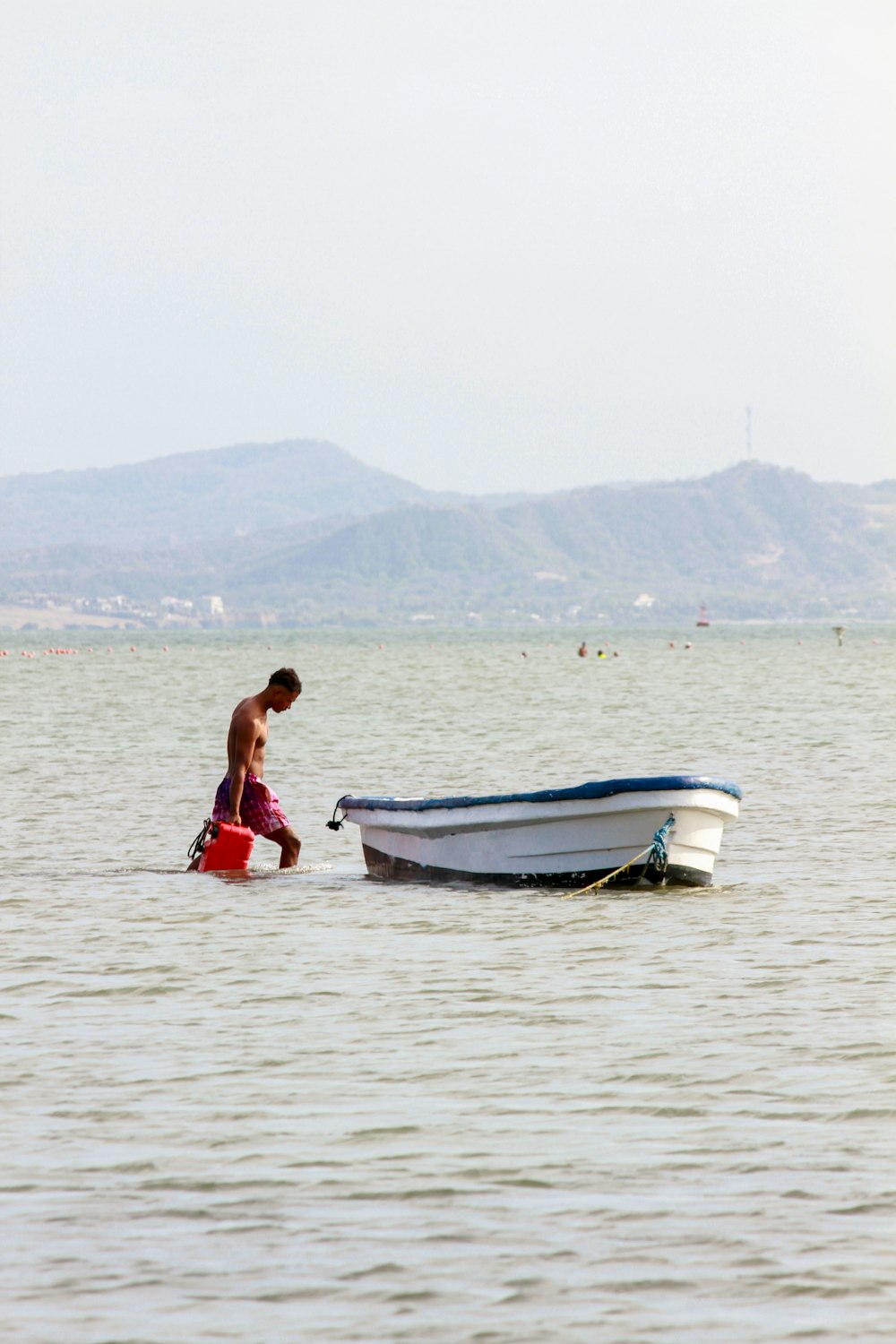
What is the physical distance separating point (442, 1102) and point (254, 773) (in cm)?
923

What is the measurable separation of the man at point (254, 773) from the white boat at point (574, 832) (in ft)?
3.85

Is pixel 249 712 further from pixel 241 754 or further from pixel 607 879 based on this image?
pixel 607 879

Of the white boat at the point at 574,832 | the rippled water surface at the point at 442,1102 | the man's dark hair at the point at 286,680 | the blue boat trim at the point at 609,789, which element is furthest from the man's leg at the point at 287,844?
the blue boat trim at the point at 609,789

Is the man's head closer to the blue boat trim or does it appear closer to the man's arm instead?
the man's arm

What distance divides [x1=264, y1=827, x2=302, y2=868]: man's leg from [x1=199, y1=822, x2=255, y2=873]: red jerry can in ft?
0.81

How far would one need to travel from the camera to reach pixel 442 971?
530 inches

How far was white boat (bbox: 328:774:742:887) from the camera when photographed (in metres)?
17.0

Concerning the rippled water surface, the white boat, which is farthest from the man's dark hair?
the rippled water surface

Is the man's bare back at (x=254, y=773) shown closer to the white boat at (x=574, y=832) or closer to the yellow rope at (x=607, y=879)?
the white boat at (x=574, y=832)

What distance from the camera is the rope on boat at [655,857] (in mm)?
17047

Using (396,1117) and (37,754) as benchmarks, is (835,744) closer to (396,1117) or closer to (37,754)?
(37,754)

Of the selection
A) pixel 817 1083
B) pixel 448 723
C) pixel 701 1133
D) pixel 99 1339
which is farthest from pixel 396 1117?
pixel 448 723

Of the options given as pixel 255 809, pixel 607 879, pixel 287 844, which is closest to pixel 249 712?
pixel 255 809

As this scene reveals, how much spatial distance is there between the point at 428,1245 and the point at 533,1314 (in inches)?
32.4
